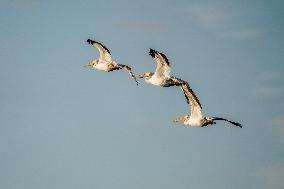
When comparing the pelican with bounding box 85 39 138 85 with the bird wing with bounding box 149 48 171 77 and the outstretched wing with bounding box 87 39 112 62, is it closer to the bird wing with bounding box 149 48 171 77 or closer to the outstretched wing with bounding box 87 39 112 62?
the outstretched wing with bounding box 87 39 112 62

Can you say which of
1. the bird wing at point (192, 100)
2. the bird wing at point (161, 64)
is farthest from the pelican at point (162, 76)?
the bird wing at point (192, 100)

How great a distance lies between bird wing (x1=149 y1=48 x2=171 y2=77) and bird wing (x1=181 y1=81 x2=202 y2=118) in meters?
2.06

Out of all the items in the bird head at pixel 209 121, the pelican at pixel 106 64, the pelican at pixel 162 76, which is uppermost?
the pelican at pixel 106 64

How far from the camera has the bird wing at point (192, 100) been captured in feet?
148

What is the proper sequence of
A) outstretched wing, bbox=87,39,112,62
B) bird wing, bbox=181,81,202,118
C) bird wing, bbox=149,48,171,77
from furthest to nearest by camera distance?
outstretched wing, bbox=87,39,112,62, bird wing, bbox=181,81,202,118, bird wing, bbox=149,48,171,77

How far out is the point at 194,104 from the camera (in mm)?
46812

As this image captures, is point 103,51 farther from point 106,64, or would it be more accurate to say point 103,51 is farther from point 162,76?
point 162,76

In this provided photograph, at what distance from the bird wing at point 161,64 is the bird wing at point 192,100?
6.75ft

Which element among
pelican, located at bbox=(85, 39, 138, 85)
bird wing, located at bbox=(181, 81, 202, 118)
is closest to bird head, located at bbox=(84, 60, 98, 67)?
pelican, located at bbox=(85, 39, 138, 85)

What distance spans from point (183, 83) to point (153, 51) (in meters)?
3.88

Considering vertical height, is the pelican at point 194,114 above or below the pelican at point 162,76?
below

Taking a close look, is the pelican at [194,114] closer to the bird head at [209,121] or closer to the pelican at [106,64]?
the bird head at [209,121]

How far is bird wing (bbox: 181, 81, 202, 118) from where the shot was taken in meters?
45.2

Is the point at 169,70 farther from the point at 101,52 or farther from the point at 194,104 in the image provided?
the point at 101,52
